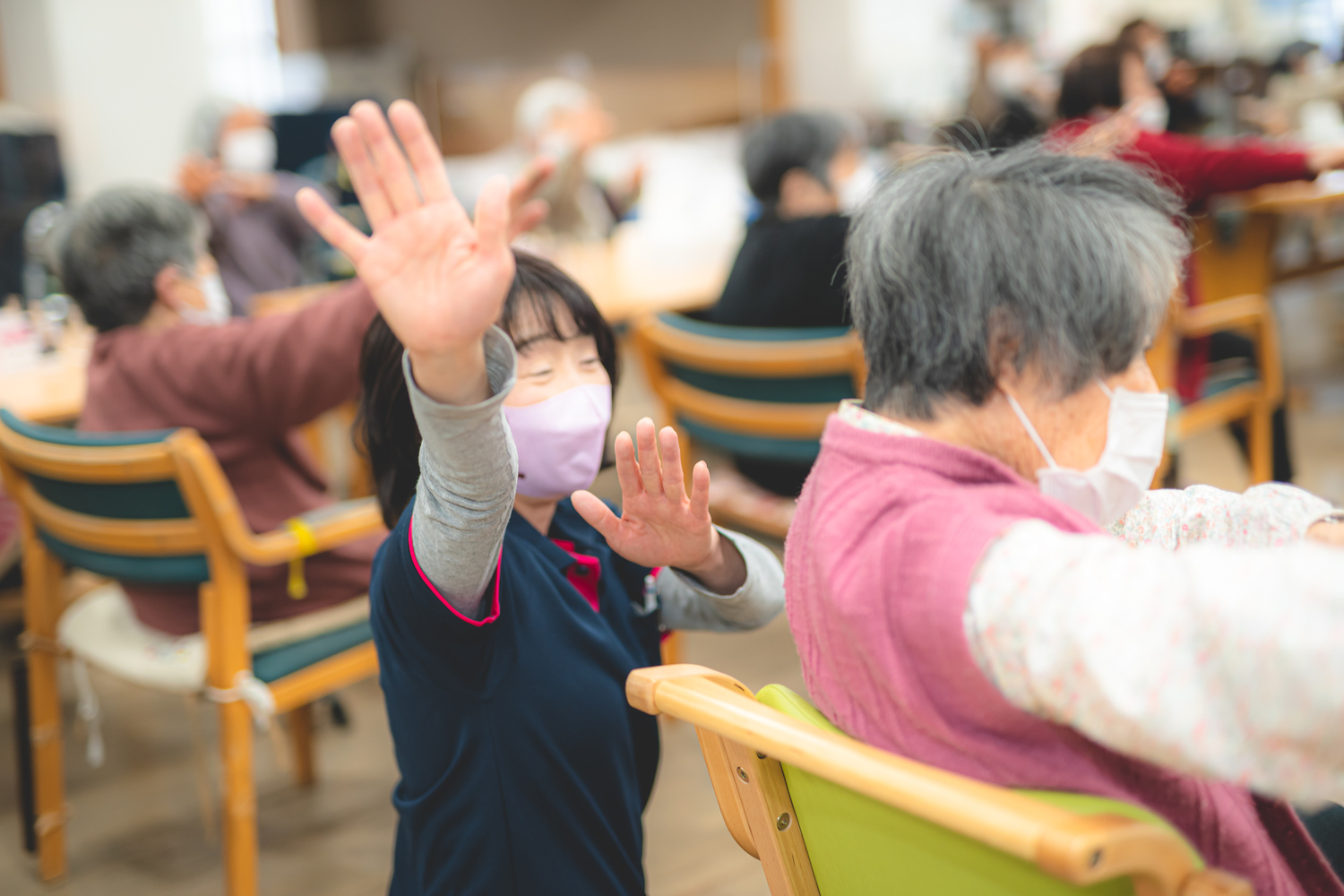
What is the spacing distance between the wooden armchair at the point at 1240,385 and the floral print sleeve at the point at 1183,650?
1.82m

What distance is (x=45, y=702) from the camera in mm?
1824

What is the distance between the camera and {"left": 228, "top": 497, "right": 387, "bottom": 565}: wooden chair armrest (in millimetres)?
1480

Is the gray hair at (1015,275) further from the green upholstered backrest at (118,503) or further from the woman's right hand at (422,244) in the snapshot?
the green upholstered backrest at (118,503)

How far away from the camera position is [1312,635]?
555 mm

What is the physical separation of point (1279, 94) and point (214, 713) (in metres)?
4.63

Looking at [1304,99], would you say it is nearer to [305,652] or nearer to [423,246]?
[305,652]

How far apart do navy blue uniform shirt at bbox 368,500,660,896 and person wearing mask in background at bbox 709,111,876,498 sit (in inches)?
47.1

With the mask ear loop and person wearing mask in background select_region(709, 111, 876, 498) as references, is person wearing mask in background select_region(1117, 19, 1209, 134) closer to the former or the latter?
person wearing mask in background select_region(709, 111, 876, 498)

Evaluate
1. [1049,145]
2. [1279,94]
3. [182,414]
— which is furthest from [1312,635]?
[1279,94]

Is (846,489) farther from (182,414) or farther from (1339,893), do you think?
(182,414)

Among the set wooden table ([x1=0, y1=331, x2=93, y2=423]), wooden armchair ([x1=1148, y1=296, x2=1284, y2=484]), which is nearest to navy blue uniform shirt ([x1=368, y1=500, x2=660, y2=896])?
wooden table ([x1=0, y1=331, x2=93, y2=423])

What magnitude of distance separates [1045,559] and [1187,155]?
2332 millimetres

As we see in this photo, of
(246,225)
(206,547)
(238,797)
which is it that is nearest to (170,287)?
(206,547)

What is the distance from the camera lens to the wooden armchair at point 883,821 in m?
0.56
